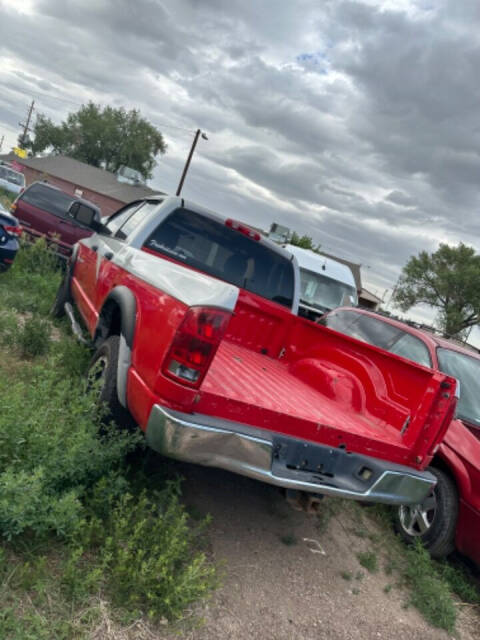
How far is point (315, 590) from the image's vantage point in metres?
3.11

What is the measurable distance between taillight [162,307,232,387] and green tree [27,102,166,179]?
225 feet

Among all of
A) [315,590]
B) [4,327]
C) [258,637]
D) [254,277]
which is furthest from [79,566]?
[4,327]

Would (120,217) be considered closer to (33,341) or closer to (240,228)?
(33,341)

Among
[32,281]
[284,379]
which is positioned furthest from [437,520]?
[32,281]

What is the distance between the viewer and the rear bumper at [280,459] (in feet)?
8.02

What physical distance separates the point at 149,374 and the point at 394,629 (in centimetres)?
234

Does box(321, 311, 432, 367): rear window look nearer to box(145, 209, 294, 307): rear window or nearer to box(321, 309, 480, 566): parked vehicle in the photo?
box(321, 309, 480, 566): parked vehicle

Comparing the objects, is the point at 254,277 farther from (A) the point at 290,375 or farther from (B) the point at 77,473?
(B) the point at 77,473

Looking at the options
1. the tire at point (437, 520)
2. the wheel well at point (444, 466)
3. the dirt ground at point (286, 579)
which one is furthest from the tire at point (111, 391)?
the wheel well at point (444, 466)

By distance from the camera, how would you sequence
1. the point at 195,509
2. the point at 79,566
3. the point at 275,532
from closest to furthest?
the point at 79,566, the point at 195,509, the point at 275,532

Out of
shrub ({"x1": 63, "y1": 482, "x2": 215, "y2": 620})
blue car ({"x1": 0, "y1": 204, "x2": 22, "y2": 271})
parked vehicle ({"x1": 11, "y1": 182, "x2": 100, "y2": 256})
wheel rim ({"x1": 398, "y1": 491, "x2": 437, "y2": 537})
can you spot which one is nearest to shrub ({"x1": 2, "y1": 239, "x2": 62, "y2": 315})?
blue car ({"x1": 0, "y1": 204, "x2": 22, "y2": 271})

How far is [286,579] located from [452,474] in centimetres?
182

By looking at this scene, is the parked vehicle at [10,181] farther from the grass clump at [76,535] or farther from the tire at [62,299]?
the grass clump at [76,535]

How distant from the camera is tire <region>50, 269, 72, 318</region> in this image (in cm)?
626
